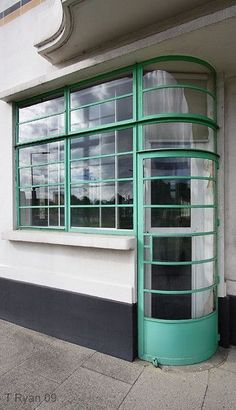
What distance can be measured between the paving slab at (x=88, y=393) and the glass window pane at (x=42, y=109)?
3.38 m

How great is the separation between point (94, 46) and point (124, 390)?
3.78 metres

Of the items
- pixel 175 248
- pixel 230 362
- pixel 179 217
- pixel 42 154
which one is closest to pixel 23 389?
pixel 175 248

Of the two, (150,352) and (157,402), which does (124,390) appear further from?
(150,352)

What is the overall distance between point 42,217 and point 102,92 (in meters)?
2.01

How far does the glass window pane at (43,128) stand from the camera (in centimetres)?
420

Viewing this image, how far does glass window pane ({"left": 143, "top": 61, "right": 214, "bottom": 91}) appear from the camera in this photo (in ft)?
11.0

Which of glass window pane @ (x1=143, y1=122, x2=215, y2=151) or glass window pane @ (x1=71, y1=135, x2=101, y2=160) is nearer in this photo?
glass window pane @ (x1=143, y1=122, x2=215, y2=151)

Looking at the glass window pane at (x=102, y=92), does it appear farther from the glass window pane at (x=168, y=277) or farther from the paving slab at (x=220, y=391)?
the paving slab at (x=220, y=391)

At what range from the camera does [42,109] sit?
4.40m

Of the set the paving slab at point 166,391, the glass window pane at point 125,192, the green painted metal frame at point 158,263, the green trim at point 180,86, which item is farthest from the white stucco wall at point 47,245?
the paving slab at point 166,391

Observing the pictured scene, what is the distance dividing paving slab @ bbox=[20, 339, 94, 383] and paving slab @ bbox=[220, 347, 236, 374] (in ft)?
5.02

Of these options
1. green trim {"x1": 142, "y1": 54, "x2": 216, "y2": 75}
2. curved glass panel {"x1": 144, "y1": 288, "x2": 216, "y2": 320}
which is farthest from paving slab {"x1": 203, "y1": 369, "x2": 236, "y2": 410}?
green trim {"x1": 142, "y1": 54, "x2": 216, "y2": 75}

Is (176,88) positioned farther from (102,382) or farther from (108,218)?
(102,382)

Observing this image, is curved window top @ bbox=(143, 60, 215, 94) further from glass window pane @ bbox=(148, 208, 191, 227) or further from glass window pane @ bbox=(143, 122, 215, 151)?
glass window pane @ bbox=(148, 208, 191, 227)
